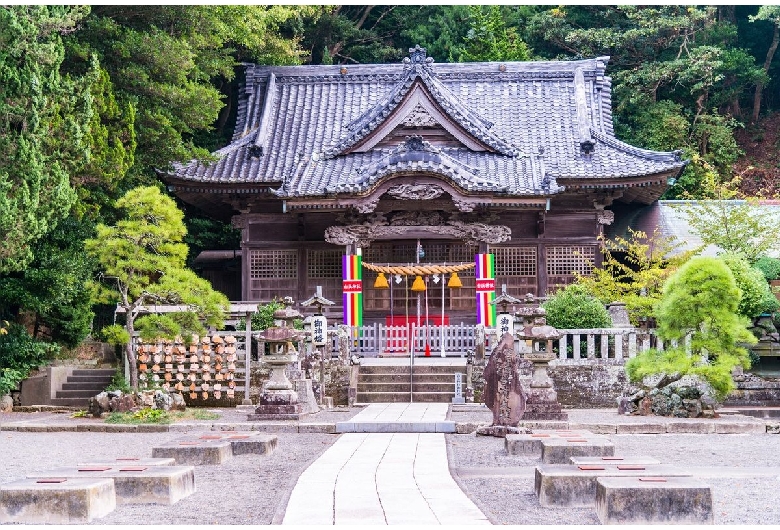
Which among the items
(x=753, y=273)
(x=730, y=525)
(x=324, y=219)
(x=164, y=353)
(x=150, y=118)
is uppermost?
(x=150, y=118)

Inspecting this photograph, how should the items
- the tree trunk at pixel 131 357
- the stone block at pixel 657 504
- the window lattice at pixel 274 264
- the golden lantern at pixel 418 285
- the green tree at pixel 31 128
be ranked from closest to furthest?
the stone block at pixel 657 504 < the green tree at pixel 31 128 < the tree trunk at pixel 131 357 < the golden lantern at pixel 418 285 < the window lattice at pixel 274 264

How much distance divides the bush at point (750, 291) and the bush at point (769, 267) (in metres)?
1.90

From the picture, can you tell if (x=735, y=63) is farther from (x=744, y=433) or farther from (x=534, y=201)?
(x=744, y=433)

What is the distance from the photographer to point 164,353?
2211 cm

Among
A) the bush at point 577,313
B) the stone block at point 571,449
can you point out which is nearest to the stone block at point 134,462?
the stone block at point 571,449

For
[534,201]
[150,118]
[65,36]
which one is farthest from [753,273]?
[65,36]

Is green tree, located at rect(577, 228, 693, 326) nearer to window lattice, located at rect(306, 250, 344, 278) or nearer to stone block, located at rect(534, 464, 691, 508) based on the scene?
window lattice, located at rect(306, 250, 344, 278)

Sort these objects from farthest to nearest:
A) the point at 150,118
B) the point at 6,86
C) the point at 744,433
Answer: the point at 150,118 → the point at 6,86 → the point at 744,433

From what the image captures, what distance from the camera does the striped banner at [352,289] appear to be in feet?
86.4

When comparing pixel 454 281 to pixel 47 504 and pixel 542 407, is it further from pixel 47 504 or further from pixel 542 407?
pixel 47 504

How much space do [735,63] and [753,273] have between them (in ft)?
57.6

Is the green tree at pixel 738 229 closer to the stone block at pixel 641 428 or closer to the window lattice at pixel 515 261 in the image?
the window lattice at pixel 515 261

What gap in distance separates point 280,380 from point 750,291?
1021 centimetres

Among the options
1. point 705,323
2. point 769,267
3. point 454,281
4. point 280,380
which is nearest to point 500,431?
point 280,380
